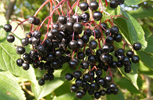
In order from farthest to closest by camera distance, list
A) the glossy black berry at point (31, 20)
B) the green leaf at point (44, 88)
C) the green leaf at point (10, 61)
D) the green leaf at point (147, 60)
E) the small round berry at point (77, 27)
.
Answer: the green leaf at point (147, 60) → the green leaf at point (44, 88) → the green leaf at point (10, 61) → the glossy black berry at point (31, 20) → the small round berry at point (77, 27)

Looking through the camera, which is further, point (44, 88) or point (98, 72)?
point (44, 88)

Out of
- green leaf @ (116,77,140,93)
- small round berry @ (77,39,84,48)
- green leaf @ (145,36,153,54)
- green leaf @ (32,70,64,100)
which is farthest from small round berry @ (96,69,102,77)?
green leaf @ (116,77,140,93)

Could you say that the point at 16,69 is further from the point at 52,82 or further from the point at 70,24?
the point at 70,24

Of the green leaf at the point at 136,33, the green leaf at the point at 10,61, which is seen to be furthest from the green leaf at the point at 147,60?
the green leaf at the point at 10,61

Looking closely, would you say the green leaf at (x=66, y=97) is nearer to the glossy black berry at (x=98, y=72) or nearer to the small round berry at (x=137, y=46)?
the glossy black berry at (x=98, y=72)

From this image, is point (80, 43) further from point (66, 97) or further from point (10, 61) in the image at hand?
point (66, 97)

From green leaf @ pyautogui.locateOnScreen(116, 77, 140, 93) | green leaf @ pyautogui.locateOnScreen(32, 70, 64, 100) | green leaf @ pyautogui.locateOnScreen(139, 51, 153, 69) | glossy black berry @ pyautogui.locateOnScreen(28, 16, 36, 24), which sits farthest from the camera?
green leaf @ pyautogui.locateOnScreen(116, 77, 140, 93)

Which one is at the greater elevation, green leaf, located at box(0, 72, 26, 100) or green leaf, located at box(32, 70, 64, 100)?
green leaf, located at box(0, 72, 26, 100)

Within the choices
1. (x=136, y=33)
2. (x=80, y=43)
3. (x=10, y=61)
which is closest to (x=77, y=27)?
(x=80, y=43)

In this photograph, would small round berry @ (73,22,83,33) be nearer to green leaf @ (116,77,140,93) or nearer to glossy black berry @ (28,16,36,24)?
glossy black berry @ (28,16,36,24)
